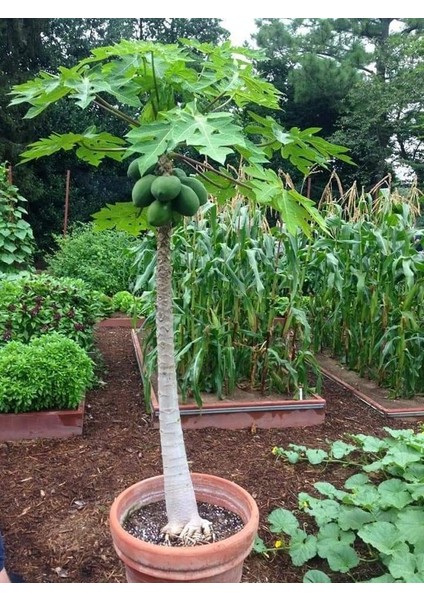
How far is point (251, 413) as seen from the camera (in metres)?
3.52

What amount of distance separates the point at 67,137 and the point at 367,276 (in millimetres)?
3204

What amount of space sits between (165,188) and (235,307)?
2.25m

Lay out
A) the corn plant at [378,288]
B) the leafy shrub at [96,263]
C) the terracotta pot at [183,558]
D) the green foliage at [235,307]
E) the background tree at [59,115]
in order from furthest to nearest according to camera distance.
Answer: the background tree at [59,115], the leafy shrub at [96,263], the corn plant at [378,288], the green foliage at [235,307], the terracotta pot at [183,558]

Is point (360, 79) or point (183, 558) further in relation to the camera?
point (360, 79)

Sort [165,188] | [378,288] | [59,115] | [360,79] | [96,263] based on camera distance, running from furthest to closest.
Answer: [360,79]
[59,115]
[96,263]
[378,288]
[165,188]

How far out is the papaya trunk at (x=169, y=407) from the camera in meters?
1.82

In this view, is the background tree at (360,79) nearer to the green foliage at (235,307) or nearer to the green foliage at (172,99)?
the green foliage at (235,307)

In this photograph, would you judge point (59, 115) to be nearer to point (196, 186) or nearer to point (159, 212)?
point (196, 186)

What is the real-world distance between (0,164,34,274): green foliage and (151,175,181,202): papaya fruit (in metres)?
4.93

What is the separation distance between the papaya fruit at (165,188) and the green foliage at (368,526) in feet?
4.83

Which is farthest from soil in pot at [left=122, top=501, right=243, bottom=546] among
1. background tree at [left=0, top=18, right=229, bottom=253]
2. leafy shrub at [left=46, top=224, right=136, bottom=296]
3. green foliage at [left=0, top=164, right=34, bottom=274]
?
background tree at [left=0, top=18, right=229, bottom=253]

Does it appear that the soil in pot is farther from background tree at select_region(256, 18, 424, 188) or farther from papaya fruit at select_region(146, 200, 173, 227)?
background tree at select_region(256, 18, 424, 188)

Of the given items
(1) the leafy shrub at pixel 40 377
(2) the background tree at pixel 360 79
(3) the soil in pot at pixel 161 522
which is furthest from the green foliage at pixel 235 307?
(2) the background tree at pixel 360 79

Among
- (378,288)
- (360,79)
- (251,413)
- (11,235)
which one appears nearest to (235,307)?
(251,413)
